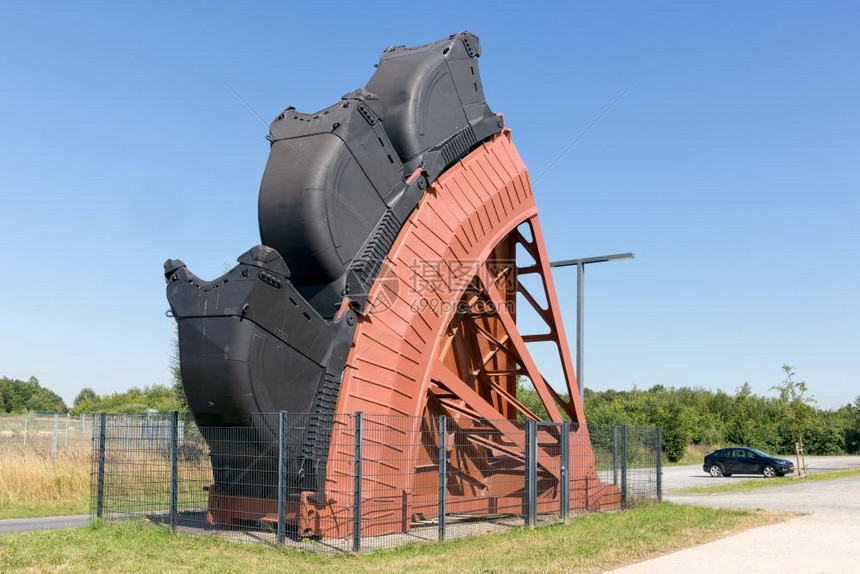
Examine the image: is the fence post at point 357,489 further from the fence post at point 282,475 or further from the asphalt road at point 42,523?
the asphalt road at point 42,523

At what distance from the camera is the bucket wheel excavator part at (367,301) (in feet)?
37.4

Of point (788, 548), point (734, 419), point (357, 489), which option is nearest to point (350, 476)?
point (357, 489)

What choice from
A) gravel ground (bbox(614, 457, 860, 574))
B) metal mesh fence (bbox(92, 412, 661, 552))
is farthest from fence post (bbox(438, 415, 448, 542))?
gravel ground (bbox(614, 457, 860, 574))

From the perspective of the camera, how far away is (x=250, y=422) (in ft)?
37.3

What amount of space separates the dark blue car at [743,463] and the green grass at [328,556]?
25.5 meters

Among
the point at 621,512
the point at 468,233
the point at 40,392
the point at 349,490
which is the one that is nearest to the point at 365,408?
the point at 349,490

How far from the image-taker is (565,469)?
15.5 meters

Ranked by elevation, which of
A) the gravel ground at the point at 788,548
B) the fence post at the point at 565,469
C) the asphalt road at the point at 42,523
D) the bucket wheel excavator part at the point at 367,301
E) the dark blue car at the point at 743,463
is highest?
the bucket wheel excavator part at the point at 367,301

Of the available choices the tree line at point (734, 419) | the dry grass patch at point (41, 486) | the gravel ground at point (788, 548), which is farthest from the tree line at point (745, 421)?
the dry grass patch at point (41, 486)

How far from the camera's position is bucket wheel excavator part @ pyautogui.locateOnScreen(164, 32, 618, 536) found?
37.4 ft

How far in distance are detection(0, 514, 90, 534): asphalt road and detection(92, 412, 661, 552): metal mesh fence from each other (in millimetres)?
1336

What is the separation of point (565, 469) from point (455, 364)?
9.76ft

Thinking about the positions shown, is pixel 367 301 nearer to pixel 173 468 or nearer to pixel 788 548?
pixel 173 468

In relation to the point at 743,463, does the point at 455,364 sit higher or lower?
higher
